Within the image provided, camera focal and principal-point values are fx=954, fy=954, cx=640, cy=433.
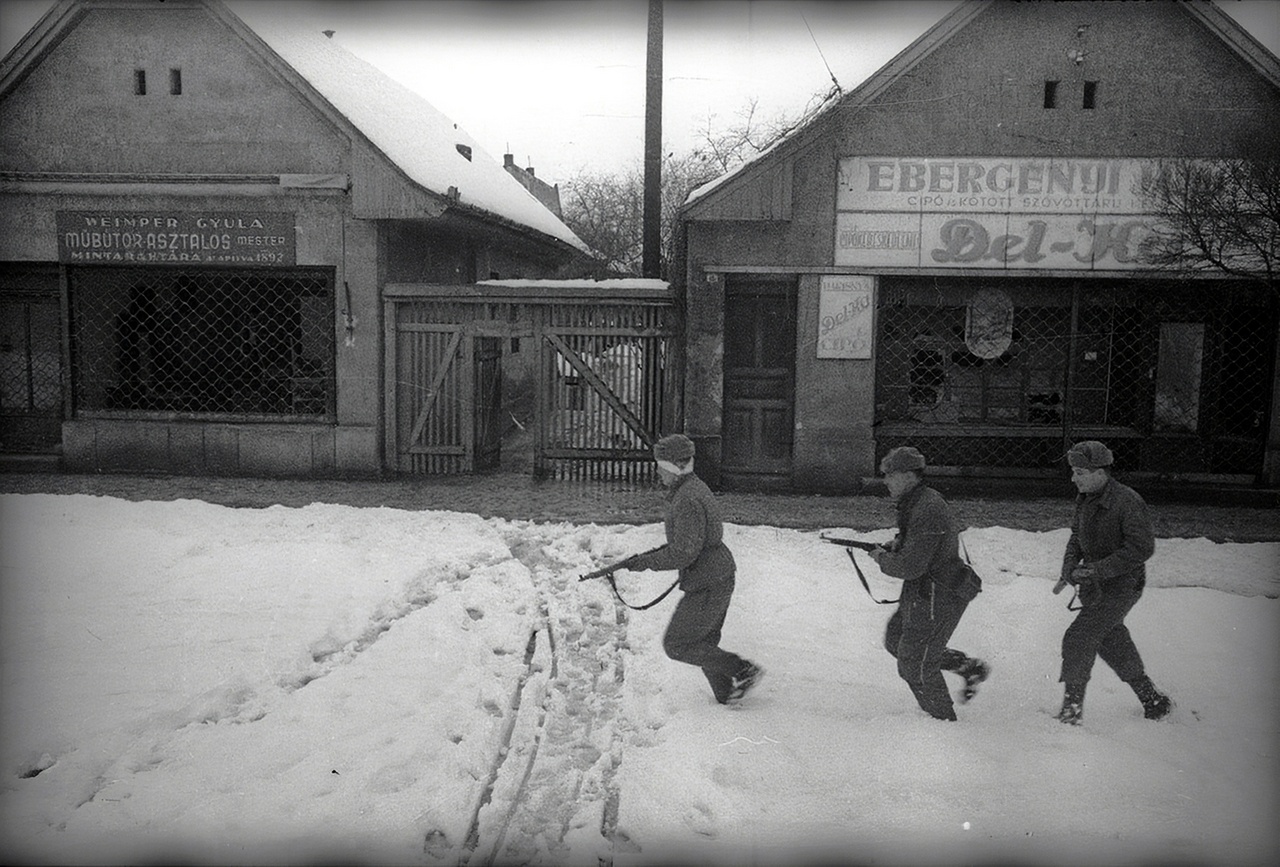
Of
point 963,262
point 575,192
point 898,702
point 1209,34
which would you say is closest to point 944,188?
point 963,262

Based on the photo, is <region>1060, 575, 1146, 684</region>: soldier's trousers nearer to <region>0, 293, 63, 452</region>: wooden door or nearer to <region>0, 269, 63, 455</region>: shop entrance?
<region>0, 269, 63, 455</region>: shop entrance

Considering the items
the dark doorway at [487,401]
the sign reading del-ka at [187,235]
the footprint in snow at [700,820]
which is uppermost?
the sign reading del-ka at [187,235]

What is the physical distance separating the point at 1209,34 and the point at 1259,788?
9816 mm

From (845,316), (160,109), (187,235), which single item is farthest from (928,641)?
(160,109)

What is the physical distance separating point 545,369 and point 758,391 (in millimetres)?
2774

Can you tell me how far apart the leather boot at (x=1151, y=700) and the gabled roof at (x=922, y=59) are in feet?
25.0

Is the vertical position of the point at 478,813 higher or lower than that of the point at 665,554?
lower

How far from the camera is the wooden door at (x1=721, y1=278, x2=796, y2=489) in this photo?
12.2 m

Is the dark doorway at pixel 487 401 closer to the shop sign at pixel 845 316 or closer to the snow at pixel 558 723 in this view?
the snow at pixel 558 723

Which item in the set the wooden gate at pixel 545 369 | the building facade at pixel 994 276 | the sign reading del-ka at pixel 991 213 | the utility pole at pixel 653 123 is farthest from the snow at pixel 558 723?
the utility pole at pixel 653 123

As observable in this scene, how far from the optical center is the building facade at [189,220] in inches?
478

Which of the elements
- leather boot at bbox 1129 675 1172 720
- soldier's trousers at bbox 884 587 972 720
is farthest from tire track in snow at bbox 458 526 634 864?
leather boot at bbox 1129 675 1172 720

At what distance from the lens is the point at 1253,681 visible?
6441 mm

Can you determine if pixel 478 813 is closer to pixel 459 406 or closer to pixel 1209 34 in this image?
pixel 459 406
